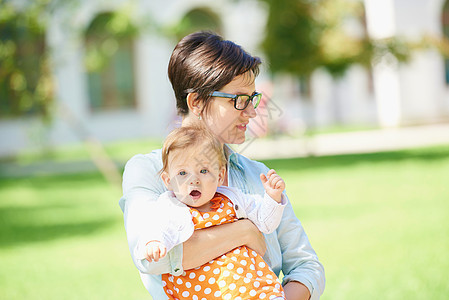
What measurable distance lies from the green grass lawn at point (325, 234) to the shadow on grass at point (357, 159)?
0.55 meters

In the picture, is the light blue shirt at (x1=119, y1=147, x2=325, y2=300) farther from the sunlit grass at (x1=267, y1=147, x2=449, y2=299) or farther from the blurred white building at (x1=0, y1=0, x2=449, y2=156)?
the blurred white building at (x1=0, y1=0, x2=449, y2=156)

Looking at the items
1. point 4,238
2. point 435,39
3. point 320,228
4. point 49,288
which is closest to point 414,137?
point 435,39

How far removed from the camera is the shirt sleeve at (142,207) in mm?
2037

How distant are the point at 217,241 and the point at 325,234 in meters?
5.53

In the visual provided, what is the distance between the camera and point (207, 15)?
27.9 meters

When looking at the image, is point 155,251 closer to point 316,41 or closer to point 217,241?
point 217,241

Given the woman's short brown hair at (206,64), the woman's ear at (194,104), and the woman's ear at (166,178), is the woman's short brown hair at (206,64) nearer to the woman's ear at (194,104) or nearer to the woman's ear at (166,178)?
the woman's ear at (194,104)

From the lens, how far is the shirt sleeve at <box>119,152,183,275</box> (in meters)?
2.04

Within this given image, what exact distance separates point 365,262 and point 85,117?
20.7 meters

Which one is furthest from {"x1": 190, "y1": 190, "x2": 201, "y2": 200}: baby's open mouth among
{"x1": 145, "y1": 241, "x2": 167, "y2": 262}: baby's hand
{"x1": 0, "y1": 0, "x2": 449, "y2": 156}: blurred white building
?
{"x1": 0, "y1": 0, "x2": 449, "y2": 156}: blurred white building

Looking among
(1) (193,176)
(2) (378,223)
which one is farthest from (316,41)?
(1) (193,176)

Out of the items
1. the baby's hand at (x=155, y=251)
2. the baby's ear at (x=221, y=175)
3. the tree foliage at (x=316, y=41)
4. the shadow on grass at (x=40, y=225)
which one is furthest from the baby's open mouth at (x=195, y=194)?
the tree foliage at (x=316, y=41)

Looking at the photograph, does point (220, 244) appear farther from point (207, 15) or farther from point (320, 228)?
point (207, 15)

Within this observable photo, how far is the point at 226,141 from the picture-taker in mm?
2363
